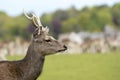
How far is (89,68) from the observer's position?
22.5 metres

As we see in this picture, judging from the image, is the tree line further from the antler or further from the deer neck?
the deer neck

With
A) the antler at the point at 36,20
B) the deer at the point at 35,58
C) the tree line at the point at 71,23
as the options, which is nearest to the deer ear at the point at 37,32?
the deer at the point at 35,58

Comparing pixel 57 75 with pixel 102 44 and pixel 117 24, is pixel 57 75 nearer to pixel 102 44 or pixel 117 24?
pixel 102 44

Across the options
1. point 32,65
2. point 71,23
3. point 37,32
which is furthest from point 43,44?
point 71,23

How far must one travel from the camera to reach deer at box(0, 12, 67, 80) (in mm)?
9641

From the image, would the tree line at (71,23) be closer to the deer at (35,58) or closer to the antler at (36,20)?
the antler at (36,20)

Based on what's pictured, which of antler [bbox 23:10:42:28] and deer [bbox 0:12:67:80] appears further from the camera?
antler [bbox 23:10:42:28]

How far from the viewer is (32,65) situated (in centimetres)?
972

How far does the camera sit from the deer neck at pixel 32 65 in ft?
31.7

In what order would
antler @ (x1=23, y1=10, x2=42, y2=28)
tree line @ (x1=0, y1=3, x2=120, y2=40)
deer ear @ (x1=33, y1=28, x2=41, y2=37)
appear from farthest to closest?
tree line @ (x1=0, y1=3, x2=120, y2=40) < antler @ (x1=23, y1=10, x2=42, y2=28) < deer ear @ (x1=33, y1=28, x2=41, y2=37)

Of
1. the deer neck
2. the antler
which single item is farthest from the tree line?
the deer neck

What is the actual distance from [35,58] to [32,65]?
0.45 ft

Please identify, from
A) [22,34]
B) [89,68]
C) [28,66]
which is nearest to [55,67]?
[89,68]

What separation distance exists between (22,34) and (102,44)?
42.4 m
